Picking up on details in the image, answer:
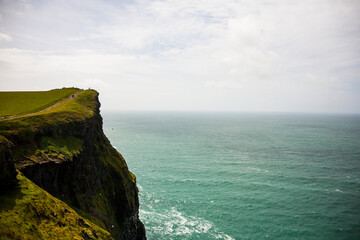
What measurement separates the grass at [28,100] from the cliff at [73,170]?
7973 mm

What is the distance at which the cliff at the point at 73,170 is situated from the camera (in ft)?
60.0

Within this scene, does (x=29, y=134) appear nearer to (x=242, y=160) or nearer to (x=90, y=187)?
(x=90, y=187)

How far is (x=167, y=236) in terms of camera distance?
4103cm

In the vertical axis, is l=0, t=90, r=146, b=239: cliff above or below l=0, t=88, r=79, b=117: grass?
below

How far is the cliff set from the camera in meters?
18.3

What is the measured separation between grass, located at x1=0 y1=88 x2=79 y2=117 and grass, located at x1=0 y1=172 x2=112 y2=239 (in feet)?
74.2

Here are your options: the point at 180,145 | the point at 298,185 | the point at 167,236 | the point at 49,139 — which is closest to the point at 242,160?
the point at 298,185

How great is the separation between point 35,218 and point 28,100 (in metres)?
38.4

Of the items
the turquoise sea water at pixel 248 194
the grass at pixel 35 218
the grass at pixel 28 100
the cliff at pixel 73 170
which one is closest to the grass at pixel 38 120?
the cliff at pixel 73 170

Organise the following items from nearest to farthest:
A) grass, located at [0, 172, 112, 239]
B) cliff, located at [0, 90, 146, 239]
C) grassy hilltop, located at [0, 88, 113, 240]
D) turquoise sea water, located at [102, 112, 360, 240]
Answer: grass, located at [0, 172, 112, 239]
grassy hilltop, located at [0, 88, 113, 240]
cliff, located at [0, 90, 146, 239]
turquoise sea water, located at [102, 112, 360, 240]

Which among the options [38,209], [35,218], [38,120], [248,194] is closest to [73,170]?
[38,120]

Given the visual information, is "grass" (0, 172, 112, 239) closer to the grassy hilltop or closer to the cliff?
the grassy hilltop

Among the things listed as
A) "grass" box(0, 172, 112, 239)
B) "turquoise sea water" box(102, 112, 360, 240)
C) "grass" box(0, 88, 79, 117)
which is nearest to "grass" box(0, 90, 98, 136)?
"grass" box(0, 172, 112, 239)

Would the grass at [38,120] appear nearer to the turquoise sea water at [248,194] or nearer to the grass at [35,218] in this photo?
the grass at [35,218]
